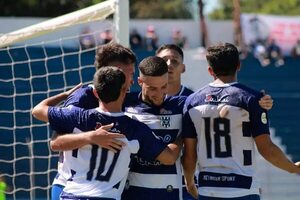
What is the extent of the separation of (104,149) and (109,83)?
14.2 inches

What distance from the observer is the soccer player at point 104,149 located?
13.6ft

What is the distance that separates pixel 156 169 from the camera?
440cm

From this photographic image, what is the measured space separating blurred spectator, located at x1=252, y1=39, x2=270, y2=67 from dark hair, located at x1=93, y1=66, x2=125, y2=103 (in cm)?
1425

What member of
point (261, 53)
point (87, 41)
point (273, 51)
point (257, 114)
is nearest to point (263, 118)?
point (257, 114)

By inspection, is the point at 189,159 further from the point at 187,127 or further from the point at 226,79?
the point at 226,79

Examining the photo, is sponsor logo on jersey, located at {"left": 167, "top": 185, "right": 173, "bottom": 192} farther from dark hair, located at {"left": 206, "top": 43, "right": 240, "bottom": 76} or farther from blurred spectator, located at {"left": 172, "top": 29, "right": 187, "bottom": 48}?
blurred spectator, located at {"left": 172, "top": 29, "right": 187, "bottom": 48}

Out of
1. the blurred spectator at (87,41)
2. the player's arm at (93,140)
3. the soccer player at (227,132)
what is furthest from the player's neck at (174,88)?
the blurred spectator at (87,41)

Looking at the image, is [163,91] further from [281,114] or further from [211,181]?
[281,114]

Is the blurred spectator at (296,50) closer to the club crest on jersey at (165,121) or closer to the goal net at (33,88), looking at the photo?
the goal net at (33,88)

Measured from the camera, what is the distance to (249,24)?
75.8 feet

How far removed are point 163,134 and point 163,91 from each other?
0.82 ft

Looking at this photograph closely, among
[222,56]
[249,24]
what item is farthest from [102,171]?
[249,24]

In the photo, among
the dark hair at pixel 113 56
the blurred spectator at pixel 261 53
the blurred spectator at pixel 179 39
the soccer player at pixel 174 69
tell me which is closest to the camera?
the dark hair at pixel 113 56

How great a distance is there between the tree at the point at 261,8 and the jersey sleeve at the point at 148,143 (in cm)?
4221
